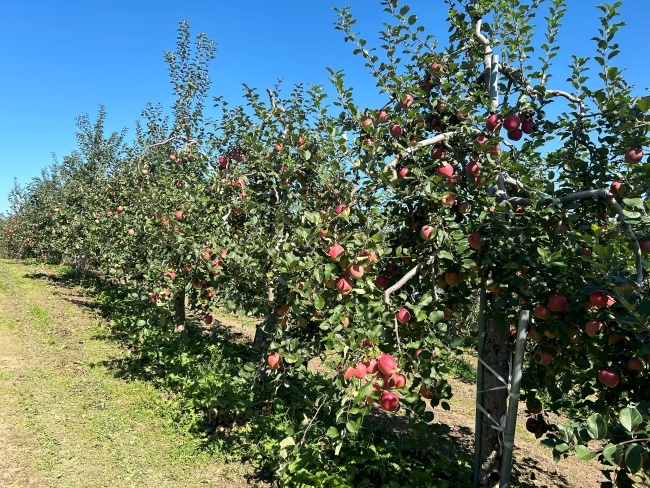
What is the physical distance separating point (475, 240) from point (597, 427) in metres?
1.43

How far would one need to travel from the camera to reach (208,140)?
7.40 metres

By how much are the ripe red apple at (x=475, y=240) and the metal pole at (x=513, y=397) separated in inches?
18.9

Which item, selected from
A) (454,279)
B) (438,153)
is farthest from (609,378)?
(438,153)

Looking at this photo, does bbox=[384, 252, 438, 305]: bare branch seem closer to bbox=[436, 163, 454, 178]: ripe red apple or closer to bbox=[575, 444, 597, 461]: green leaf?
bbox=[436, 163, 454, 178]: ripe red apple

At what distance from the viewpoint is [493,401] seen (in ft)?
10.8

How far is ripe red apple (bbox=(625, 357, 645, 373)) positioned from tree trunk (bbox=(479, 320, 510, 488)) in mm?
1082

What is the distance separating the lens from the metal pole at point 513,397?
2408 mm

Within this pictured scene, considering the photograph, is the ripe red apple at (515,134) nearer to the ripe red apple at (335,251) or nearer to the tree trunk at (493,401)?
the tree trunk at (493,401)

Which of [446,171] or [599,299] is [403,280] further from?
[599,299]

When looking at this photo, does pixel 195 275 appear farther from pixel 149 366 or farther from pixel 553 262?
pixel 553 262

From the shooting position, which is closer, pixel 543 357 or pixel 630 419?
pixel 630 419

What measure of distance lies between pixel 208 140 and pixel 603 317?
21.3 feet

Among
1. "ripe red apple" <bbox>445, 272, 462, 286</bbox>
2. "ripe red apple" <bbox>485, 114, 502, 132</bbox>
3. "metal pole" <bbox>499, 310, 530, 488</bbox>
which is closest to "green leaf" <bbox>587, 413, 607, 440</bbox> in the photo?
"metal pole" <bbox>499, 310, 530, 488</bbox>

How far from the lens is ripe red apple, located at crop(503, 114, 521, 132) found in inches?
118
